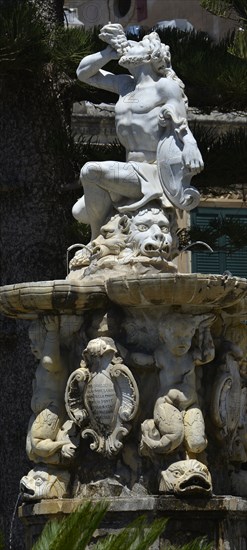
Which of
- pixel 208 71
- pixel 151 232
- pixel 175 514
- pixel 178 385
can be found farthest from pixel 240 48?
pixel 175 514

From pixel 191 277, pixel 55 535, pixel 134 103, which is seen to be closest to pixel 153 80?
pixel 134 103

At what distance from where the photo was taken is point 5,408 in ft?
53.4

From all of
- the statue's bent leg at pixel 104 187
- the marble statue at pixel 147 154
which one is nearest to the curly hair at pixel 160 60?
the marble statue at pixel 147 154

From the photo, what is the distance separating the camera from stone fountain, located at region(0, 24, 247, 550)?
37.0 feet

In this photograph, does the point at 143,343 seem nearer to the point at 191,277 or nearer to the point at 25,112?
the point at 191,277

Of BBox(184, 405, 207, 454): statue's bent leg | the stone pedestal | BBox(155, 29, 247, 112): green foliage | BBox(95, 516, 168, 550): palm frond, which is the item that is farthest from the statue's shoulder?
BBox(155, 29, 247, 112): green foliage

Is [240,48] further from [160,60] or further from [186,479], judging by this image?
[186,479]

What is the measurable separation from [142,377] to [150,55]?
6.86ft

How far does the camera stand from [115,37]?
12.8 m

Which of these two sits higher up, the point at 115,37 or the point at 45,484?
the point at 115,37

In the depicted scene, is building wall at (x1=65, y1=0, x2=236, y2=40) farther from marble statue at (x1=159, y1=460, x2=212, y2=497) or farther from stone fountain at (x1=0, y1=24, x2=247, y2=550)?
marble statue at (x1=159, y1=460, x2=212, y2=497)

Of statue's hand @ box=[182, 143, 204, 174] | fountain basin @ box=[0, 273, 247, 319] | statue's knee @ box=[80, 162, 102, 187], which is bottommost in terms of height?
fountain basin @ box=[0, 273, 247, 319]

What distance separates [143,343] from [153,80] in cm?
174

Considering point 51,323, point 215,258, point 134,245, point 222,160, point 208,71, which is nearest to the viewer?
point 51,323
